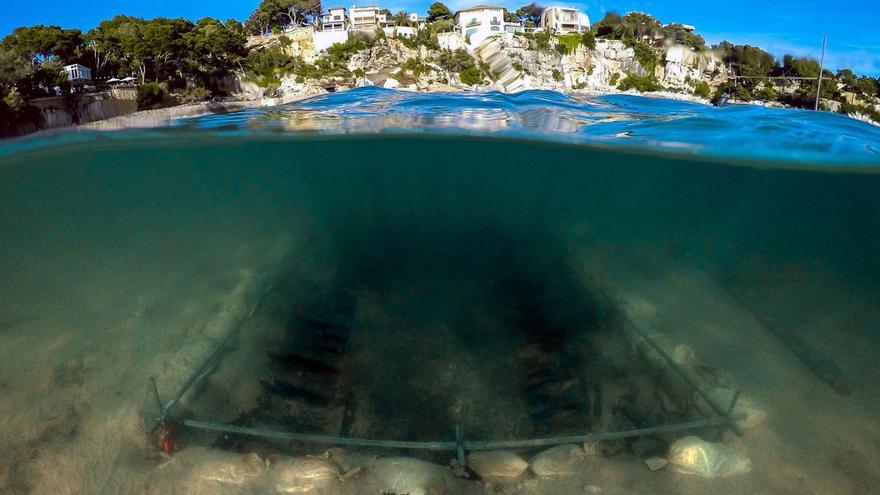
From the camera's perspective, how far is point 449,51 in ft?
177

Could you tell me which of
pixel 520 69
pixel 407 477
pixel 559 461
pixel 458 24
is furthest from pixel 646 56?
pixel 407 477

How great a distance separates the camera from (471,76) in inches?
1838

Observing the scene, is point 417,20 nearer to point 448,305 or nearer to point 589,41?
point 589,41

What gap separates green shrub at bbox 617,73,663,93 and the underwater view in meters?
34.8

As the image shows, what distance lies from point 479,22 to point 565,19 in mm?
22694

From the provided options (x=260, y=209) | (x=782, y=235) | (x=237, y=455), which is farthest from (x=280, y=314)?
(x=782, y=235)

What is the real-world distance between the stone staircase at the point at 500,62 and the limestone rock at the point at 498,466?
48.3 meters

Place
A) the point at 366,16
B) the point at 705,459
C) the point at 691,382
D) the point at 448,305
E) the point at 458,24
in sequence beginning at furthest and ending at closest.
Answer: the point at 366,16, the point at 458,24, the point at 448,305, the point at 691,382, the point at 705,459

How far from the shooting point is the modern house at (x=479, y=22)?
62.6 metres

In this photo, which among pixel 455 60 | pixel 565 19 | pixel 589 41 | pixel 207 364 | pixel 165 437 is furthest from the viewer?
pixel 565 19

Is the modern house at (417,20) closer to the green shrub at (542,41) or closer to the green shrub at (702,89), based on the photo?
the green shrub at (542,41)

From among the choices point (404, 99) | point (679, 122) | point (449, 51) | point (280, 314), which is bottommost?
point (280, 314)

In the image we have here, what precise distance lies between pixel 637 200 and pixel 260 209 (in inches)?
557

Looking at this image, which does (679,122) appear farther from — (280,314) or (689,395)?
(280,314)
